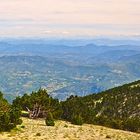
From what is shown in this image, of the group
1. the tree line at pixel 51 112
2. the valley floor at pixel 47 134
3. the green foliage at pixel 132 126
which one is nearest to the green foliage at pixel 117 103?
the tree line at pixel 51 112

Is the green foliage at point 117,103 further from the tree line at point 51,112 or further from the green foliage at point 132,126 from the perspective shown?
the green foliage at point 132,126

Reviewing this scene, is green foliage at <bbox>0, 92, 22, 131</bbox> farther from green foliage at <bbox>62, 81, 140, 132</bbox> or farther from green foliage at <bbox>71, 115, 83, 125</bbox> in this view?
green foliage at <bbox>62, 81, 140, 132</bbox>

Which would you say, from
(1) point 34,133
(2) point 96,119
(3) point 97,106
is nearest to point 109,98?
(3) point 97,106

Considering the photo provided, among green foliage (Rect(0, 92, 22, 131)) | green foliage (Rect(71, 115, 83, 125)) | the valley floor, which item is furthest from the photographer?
green foliage (Rect(71, 115, 83, 125))

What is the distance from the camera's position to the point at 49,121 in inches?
2184

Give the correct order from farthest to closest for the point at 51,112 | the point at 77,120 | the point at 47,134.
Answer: the point at 51,112
the point at 77,120
the point at 47,134

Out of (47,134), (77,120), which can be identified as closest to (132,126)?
(77,120)

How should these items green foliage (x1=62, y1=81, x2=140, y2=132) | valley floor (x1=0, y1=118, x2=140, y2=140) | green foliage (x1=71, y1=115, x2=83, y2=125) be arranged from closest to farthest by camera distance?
valley floor (x1=0, y1=118, x2=140, y2=140) < green foliage (x1=71, y1=115, x2=83, y2=125) < green foliage (x1=62, y1=81, x2=140, y2=132)

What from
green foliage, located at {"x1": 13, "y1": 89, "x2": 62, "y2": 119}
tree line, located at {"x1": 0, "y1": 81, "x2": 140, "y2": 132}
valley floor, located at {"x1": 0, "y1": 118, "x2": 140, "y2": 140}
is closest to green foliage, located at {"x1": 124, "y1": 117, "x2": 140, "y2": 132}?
tree line, located at {"x1": 0, "y1": 81, "x2": 140, "y2": 132}

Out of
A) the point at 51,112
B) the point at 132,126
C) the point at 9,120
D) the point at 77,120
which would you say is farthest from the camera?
the point at 132,126

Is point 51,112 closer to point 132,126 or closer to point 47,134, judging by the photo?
point 132,126

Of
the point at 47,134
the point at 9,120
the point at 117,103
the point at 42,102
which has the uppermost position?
the point at 42,102

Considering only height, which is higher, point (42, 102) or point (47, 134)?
point (42, 102)

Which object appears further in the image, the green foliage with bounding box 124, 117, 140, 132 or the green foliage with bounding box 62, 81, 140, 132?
the green foliage with bounding box 62, 81, 140, 132
